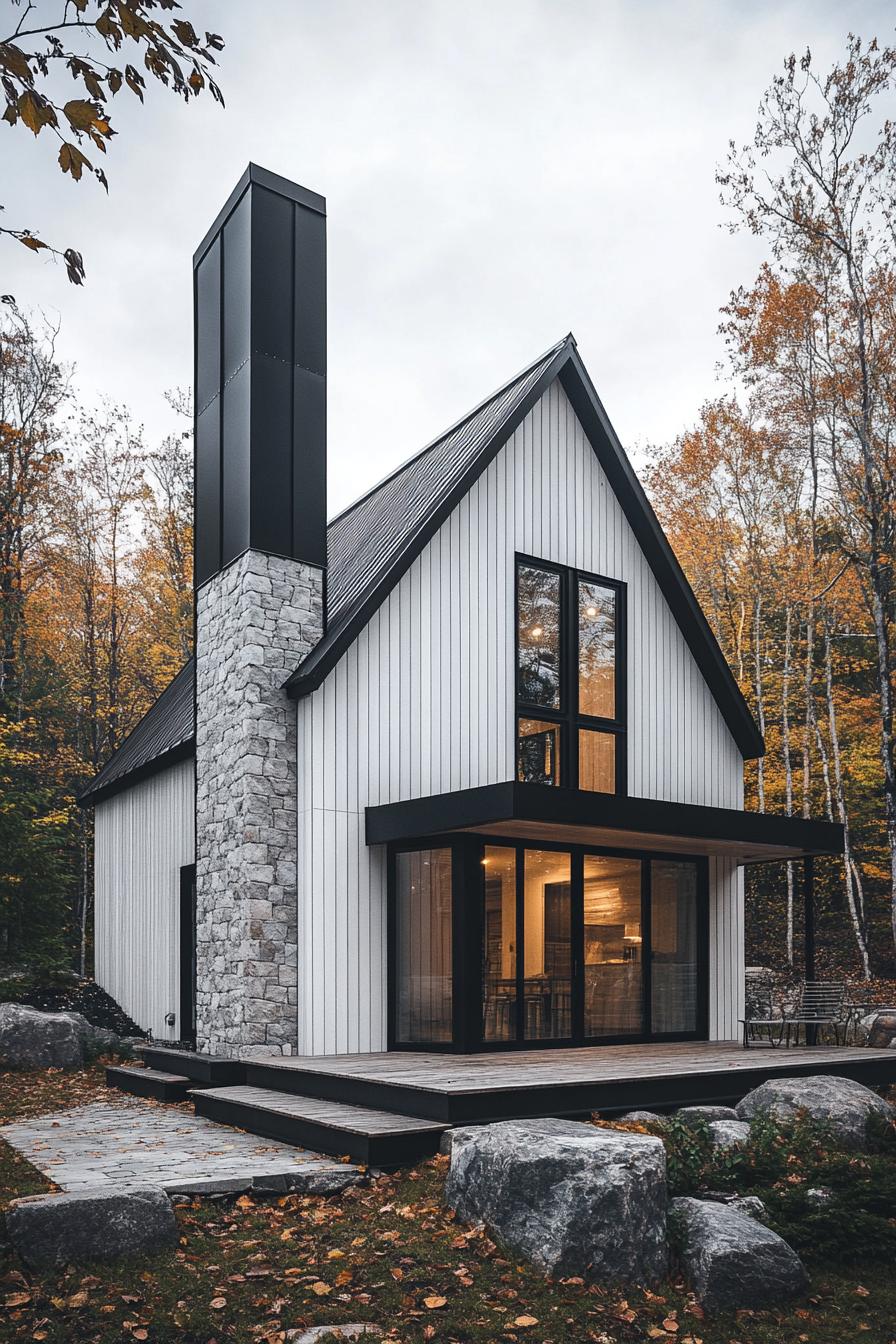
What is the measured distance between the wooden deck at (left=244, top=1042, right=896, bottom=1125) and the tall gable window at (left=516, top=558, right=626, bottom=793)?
2983mm

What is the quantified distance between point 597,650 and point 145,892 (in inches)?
260

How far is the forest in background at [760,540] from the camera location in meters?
17.1

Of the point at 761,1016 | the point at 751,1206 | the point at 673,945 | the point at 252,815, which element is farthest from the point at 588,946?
the point at 761,1016

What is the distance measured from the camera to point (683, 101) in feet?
53.2

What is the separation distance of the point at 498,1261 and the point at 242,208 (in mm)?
10137

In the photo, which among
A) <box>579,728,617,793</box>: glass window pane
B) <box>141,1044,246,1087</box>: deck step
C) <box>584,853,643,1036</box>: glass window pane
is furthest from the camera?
<box>579,728,617,793</box>: glass window pane

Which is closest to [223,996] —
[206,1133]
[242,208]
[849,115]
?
[206,1133]

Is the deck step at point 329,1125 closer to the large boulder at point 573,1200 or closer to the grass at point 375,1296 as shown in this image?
the grass at point 375,1296

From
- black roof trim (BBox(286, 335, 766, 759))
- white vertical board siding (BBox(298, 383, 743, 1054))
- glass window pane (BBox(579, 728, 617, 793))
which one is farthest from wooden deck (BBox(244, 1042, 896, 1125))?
black roof trim (BBox(286, 335, 766, 759))

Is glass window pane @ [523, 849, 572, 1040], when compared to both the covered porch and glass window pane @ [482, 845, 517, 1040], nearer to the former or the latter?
the covered porch

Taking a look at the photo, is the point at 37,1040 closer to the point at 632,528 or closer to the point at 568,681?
the point at 568,681

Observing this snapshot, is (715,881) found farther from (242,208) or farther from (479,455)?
(242,208)

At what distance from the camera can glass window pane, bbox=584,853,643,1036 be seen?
11.9m

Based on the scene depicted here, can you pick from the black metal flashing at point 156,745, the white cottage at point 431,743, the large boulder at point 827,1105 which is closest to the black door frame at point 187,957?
the white cottage at point 431,743
